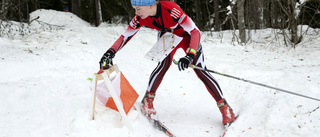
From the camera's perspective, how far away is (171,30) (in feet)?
11.1

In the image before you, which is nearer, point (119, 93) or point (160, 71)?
point (119, 93)

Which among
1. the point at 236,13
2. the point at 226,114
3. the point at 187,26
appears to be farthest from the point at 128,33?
the point at 236,13

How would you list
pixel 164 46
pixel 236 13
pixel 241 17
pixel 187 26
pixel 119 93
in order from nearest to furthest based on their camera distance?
pixel 119 93, pixel 187 26, pixel 164 46, pixel 241 17, pixel 236 13

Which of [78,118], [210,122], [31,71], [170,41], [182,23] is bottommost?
[210,122]

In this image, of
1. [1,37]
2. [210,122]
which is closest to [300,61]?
[210,122]

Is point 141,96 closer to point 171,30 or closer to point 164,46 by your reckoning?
point 164,46

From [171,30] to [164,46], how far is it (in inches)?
9.7

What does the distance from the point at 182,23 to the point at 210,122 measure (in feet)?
5.20

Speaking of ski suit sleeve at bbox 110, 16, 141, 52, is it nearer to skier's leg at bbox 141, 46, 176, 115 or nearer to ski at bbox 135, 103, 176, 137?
skier's leg at bbox 141, 46, 176, 115

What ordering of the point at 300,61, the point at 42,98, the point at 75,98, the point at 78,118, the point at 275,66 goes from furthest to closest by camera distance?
the point at 300,61
the point at 275,66
the point at 75,98
the point at 42,98
the point at 78,118

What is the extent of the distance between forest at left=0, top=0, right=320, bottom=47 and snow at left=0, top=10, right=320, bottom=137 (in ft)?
5.59

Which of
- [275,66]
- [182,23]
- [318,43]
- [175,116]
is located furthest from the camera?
[318,43]

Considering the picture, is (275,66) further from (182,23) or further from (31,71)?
(31,71)

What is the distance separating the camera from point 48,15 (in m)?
14.1
